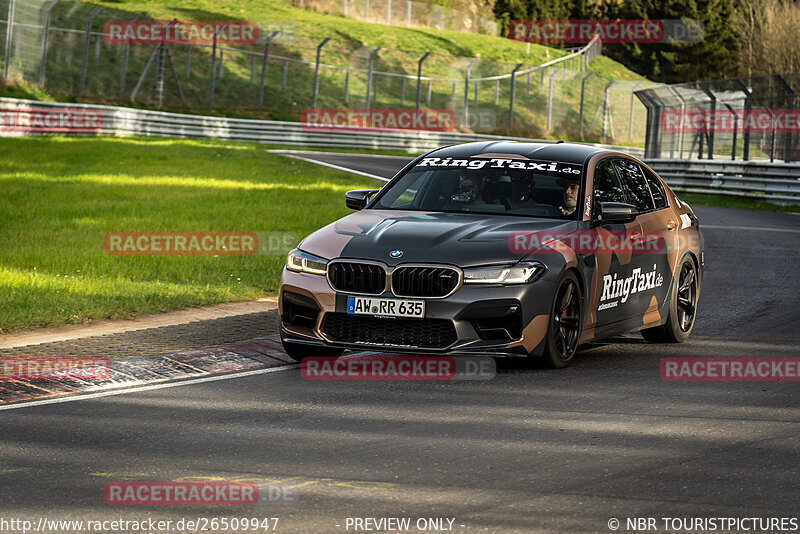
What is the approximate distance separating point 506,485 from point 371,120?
47.5 metres

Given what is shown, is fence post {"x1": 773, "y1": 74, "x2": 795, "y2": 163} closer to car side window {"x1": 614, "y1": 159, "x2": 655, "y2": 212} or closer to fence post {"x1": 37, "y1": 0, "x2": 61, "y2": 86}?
car side window {"x1": 614, "y1": 159, "x2": 655, "y2": 212}

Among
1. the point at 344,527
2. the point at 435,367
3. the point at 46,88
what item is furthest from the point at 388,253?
the point at 46,88

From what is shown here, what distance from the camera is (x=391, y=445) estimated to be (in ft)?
21.4

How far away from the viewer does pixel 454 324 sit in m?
8.22

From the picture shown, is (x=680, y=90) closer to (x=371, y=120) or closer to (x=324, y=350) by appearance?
Result: (x=371, y=120)

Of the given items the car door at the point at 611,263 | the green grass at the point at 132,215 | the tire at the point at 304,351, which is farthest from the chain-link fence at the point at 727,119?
the tire at the point at 304,351

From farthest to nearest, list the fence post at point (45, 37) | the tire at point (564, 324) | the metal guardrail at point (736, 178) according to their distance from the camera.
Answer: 1. the fence post at point (45, 37)
2. the metal guardrail at point (736, 178)
3. the tire at point (564, 324)

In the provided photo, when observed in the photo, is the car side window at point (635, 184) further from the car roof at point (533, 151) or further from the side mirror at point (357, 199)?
the side mirror at point (357, 199)

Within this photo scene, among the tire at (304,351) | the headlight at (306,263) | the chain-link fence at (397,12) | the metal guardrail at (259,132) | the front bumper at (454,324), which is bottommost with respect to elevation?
the metal guardrail at (259,132)

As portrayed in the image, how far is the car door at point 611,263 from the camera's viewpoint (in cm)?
919

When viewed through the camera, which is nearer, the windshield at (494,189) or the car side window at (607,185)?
the windshield at (494,189)

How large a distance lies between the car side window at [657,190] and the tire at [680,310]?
1.63ft

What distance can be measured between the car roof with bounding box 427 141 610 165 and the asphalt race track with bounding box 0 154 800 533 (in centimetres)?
161

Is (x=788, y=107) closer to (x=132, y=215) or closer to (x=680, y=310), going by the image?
(x=132, y=215)
